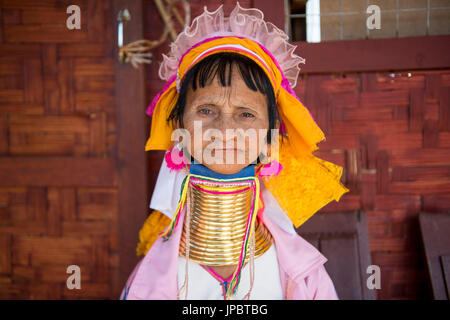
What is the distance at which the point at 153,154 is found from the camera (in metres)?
2.25

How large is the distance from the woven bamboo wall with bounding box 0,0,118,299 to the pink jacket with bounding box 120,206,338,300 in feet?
2.92

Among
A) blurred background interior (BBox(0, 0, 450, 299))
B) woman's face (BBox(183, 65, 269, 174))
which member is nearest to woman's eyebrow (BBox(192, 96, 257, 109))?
woman's face (BBox(183, 65, 269, 174))

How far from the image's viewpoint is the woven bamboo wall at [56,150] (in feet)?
7.23

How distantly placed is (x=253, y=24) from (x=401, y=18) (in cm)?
119

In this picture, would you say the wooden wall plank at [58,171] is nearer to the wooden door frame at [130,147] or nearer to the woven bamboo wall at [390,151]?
the wooden door frame at [130,147]

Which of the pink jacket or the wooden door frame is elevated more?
the wooden door frame

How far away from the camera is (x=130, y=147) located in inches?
85.7

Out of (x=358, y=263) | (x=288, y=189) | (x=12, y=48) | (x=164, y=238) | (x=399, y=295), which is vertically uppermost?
(x=12, y=48)

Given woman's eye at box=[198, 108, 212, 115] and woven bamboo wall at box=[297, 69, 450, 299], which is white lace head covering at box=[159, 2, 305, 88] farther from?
woven bamboo wall at box=[297, 69, 450, 299]

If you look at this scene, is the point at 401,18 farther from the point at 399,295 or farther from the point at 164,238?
the point at 164,238

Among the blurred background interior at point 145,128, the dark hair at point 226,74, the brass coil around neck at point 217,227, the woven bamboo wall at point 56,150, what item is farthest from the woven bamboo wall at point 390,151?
the woven bamboo wall at point 56,150

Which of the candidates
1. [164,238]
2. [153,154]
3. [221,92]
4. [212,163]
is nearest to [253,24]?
[221,92]

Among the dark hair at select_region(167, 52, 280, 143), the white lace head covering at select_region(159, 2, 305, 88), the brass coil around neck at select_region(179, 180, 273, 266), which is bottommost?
the brass coil around neck at select_region(179, 180, 273, 266)

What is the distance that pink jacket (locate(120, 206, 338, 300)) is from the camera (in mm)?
1391
